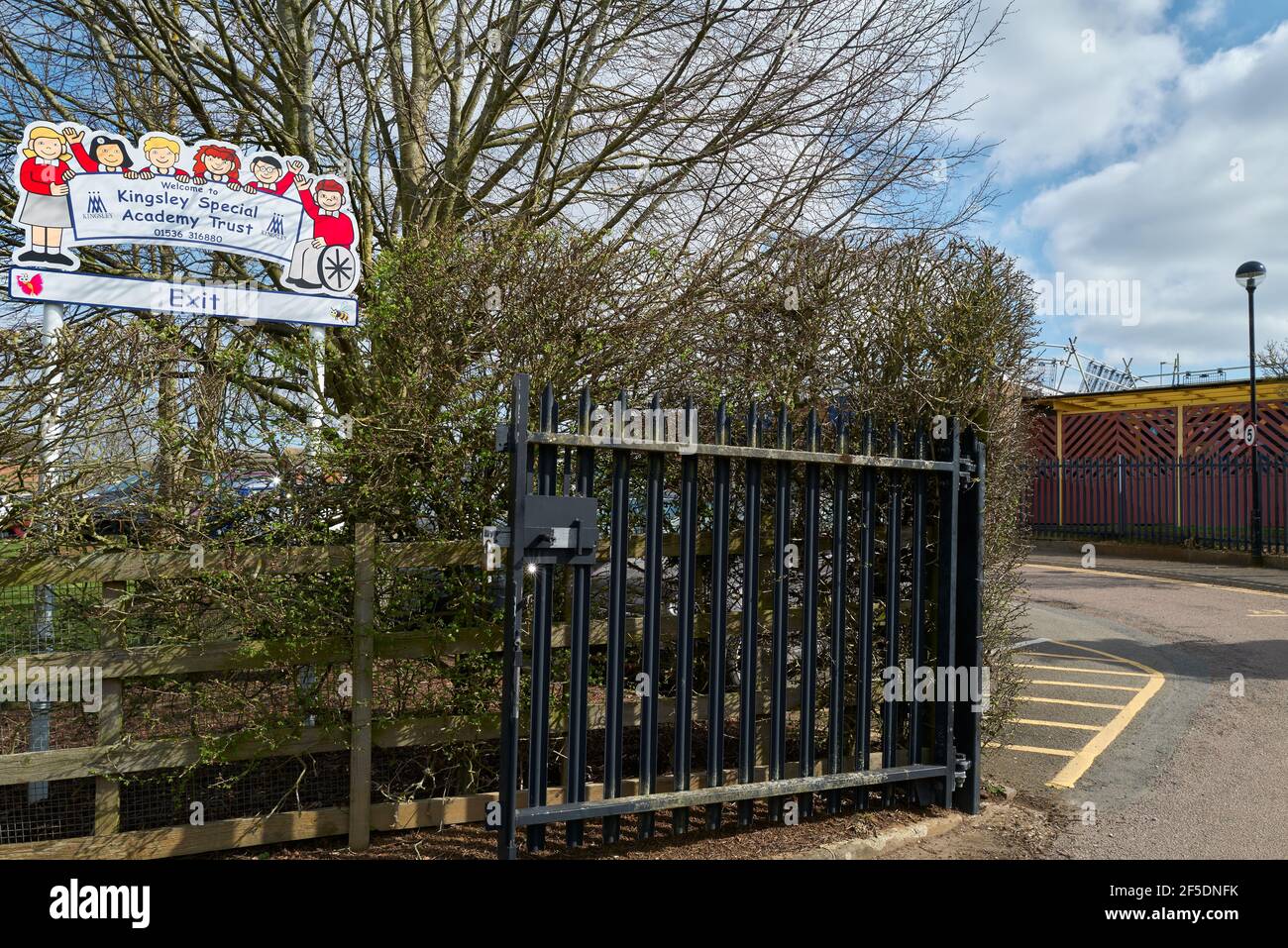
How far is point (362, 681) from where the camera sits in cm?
388

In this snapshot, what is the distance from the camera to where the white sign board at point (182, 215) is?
15.0 ft

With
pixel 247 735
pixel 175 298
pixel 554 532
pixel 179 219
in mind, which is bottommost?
pixel 247 735

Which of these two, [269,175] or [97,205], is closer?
[97,205]

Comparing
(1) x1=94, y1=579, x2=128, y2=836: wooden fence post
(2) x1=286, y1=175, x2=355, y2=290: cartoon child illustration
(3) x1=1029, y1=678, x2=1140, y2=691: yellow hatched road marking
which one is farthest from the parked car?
(3) x1=1029, y1=678, x2=1140, y2=691: yellow hatched road marking

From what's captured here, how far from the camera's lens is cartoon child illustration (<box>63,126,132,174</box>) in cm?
461

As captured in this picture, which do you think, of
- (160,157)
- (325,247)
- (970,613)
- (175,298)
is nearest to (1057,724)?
(970,613)

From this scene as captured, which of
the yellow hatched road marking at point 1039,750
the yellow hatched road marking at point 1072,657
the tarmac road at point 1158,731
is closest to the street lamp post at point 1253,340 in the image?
the tarmac road at point 1158,731

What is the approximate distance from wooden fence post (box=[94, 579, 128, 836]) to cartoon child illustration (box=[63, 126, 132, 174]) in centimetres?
237

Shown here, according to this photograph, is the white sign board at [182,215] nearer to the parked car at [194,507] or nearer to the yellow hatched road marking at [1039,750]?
the parked car at [194,507]

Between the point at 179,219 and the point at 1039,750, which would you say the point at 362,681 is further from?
the point at 1039,750

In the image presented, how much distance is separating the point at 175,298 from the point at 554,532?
94.9 inches

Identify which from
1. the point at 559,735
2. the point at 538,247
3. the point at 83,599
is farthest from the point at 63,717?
the point at 538,247

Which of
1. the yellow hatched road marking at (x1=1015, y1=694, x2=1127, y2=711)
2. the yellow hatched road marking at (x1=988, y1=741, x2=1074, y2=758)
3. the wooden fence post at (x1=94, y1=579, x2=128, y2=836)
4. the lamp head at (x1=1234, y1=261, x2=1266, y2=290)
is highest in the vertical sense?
the lamp head at (x1=1234, y1=261, x2=1266, y2=290)

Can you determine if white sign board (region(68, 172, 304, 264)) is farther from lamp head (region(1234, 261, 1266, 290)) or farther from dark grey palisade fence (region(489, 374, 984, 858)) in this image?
lamp head (region(1234, 261, 1266, 290))
